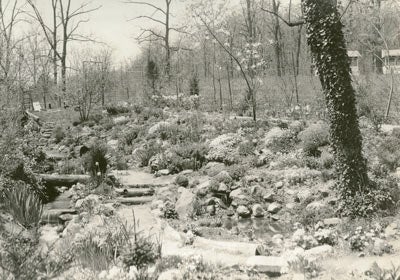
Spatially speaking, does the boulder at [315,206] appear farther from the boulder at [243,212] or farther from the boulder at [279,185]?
the boulder at [243,212]

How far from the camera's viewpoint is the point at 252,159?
11.5 metres

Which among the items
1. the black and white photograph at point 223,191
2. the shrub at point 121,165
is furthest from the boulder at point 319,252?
the shrub at point 121,165

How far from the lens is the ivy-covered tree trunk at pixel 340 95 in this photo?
7586 mm

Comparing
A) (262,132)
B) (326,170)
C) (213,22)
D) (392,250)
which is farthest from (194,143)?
(392,250)

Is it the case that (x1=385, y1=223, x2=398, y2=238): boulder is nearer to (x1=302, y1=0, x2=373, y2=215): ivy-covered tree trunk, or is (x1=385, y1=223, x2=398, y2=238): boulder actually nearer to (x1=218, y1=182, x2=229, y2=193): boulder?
(x1=302, y1=0, x2=373, y2=215): ivy-covered tree trunk

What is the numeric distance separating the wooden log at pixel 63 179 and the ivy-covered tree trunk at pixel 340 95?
680 centimetres

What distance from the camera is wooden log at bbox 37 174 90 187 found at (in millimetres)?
11320

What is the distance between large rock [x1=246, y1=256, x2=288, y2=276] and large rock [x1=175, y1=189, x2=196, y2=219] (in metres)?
3.65

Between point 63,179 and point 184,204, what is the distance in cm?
393

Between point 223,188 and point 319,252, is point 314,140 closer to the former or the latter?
point 223,188

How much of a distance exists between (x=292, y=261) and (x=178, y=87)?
18.1 m

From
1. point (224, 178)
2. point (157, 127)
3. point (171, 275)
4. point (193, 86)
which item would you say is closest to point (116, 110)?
point (193, 86)

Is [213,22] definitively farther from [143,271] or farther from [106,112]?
[143,271]

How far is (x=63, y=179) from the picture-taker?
1153cm
